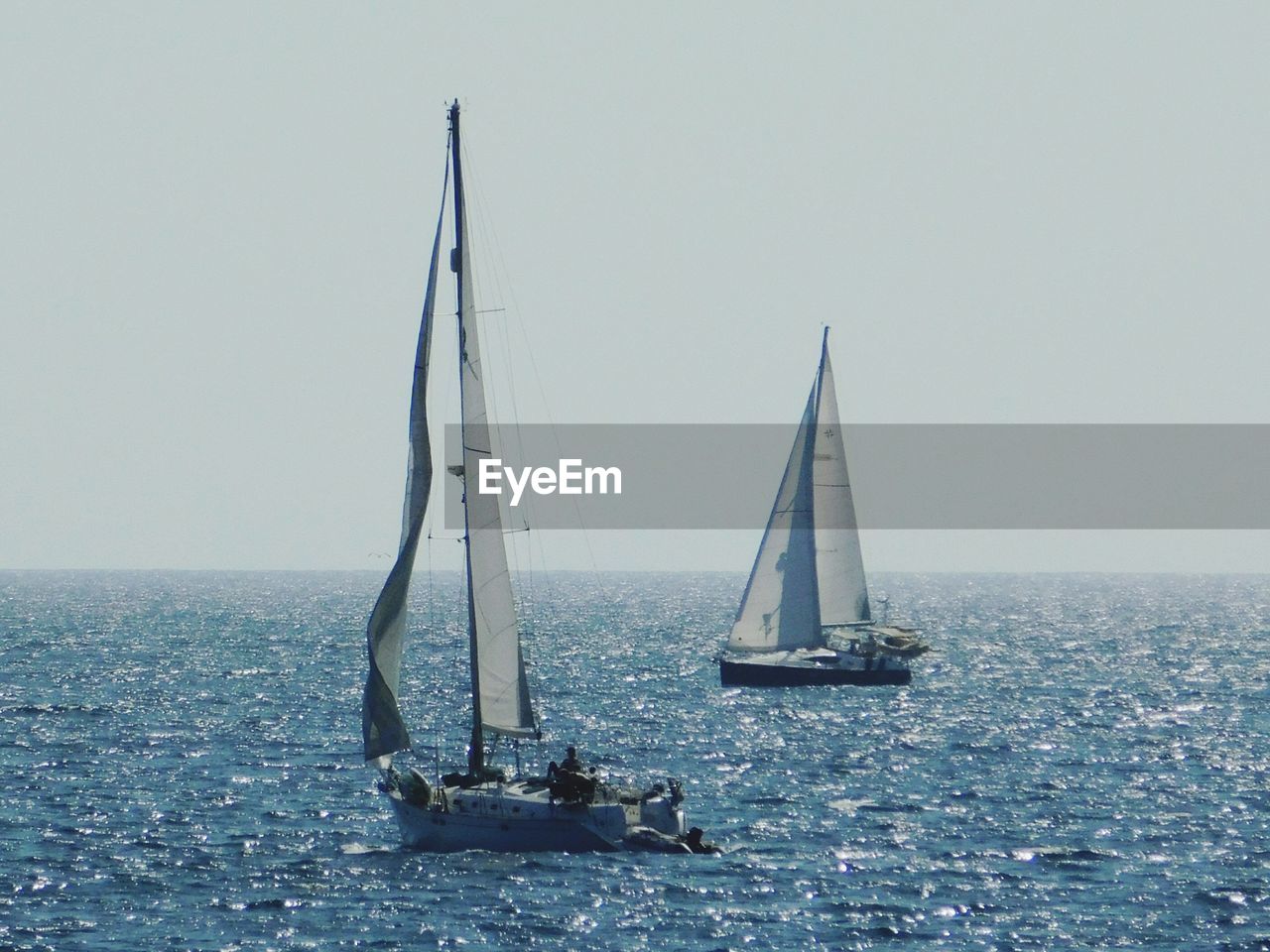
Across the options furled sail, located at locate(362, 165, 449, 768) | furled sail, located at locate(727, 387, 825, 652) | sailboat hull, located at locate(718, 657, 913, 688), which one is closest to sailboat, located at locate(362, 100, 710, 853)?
furled sail, located at locate(362, 165, 449, 768)

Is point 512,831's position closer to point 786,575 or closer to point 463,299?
point 463,299

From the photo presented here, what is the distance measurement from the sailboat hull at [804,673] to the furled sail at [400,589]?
4656 centimetres

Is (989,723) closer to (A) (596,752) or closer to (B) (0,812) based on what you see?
(A) (596,752)

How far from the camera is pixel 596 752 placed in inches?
2594

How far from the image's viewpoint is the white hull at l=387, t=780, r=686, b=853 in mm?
44219

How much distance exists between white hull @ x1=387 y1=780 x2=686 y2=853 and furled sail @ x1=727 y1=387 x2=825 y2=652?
1779 inches

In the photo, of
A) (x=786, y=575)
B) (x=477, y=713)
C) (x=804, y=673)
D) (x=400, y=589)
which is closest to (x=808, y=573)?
(x=786, y=575)

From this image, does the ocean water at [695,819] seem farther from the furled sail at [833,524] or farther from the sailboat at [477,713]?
the furled sail at [833,524]

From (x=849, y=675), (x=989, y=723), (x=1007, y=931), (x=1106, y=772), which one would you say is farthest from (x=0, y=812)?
(x=849, y=675)

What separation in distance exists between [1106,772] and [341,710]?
33326 mm

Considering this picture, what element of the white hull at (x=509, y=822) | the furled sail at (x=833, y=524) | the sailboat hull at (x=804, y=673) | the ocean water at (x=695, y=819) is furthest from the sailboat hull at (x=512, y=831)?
the furled sail at (x=833, y=524)

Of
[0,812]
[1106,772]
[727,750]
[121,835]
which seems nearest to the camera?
[121,835]

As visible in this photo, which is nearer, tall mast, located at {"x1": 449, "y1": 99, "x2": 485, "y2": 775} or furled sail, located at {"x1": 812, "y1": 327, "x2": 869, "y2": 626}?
tall mast, located at {"x1": 449, "y1": 99, "x2": 485, "y2": 775}

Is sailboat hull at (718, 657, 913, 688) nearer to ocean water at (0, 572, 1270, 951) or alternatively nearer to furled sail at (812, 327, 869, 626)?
ocean water at (0, 572, 1270, 951)
